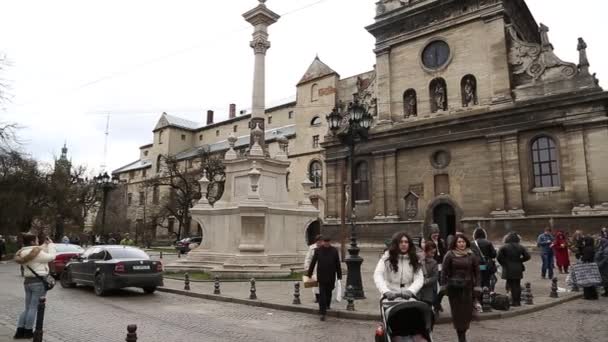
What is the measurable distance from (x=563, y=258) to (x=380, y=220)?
16.5m

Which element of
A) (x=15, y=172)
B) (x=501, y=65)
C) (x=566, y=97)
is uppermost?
(x=501, y=65)

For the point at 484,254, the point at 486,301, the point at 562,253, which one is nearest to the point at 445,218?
the point at 562,253

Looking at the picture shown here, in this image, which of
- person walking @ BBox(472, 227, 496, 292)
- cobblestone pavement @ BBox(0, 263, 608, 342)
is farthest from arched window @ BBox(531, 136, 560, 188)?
person walking @ BBox(472, 227, 496, 292)

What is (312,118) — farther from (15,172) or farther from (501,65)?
(15,172)

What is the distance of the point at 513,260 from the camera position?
1022 centimetres

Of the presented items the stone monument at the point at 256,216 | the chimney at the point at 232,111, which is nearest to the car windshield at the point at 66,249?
the stone monument at the point at 256,216

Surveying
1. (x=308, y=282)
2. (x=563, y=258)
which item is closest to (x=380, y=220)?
(x=563, y=258)

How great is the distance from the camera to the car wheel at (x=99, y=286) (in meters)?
13.0

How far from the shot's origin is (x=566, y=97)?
26.1 meters

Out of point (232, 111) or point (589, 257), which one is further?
point (232, 111)

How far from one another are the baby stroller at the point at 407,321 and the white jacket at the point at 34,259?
6.16 meters

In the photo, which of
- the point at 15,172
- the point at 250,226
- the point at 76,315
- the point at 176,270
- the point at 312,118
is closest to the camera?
the point at 76,315

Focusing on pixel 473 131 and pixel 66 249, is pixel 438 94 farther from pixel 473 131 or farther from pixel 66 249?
pixel 66 249

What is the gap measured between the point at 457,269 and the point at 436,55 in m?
29.4
